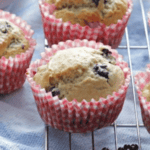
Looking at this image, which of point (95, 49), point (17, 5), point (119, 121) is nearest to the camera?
point (95, 49)

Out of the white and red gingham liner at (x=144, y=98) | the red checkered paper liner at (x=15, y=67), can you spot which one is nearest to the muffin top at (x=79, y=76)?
the white and red gingham liner at (x=144, y=98)

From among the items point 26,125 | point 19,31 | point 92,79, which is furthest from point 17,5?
point 92,79

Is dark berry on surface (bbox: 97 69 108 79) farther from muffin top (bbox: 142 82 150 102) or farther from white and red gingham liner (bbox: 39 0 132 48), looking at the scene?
white and red gingham liner (bbox: 39 0 132 48)

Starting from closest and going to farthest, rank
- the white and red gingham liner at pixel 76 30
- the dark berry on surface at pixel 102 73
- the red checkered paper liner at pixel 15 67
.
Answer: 1. the dark berry on surface at pixel 102 73
2. the red checkered paper liner at pixel 15 67
3. the white and red gingham liner at pixel 76 30

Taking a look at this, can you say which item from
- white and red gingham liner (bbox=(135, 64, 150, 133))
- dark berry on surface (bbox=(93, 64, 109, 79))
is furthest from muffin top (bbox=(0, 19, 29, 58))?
white and red gingham liner (bbox=(135, 64, 150, 133))

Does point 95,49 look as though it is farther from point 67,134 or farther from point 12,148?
point 12,148

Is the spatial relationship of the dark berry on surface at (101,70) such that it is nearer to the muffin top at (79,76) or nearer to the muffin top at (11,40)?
the muffin top at (79,76)
